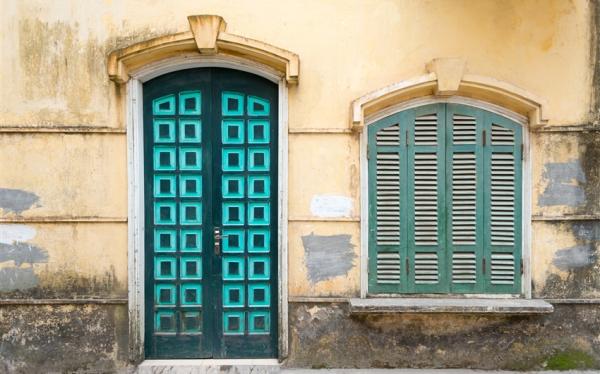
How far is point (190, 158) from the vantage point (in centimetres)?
464

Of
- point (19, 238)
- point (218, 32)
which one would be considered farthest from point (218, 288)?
point (218, 32)

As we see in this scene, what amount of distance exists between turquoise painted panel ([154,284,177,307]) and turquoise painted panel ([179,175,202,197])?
102 centimetres

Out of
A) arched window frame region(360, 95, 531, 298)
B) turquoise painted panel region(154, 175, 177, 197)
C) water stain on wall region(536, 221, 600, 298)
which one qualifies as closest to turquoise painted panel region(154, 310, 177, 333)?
turquoise painted panel region(154, 175, 177, 197)

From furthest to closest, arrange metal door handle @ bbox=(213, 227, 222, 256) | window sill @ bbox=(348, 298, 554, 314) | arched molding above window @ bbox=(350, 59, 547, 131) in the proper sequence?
metal door handle @ bbox=(213, 227, 222, 256) < arched molding above window @ bbox=(350, 59, 547, 131) < window sill @ bbox=(348, 298, 554, 314)

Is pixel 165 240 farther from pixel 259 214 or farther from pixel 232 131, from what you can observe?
pixel 232 131

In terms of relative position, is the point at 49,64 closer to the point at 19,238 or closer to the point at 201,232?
the point at 19,238

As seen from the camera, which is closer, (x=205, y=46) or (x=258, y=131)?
(x=205, y=46)

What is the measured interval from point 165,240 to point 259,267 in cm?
107

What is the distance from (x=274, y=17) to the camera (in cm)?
449

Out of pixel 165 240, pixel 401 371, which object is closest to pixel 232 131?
pixel 165 240

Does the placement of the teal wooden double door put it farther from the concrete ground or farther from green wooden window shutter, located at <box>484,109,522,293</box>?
green wooden window shutter, located at <box>484,109,522,293</box>

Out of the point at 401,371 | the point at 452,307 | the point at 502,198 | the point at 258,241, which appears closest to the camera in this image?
the point at 452,307

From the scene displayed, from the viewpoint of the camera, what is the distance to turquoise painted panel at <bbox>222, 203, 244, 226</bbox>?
4664 mm

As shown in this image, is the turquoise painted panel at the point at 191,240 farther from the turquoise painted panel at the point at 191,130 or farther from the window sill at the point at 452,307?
the window sill at the point at 452,307
